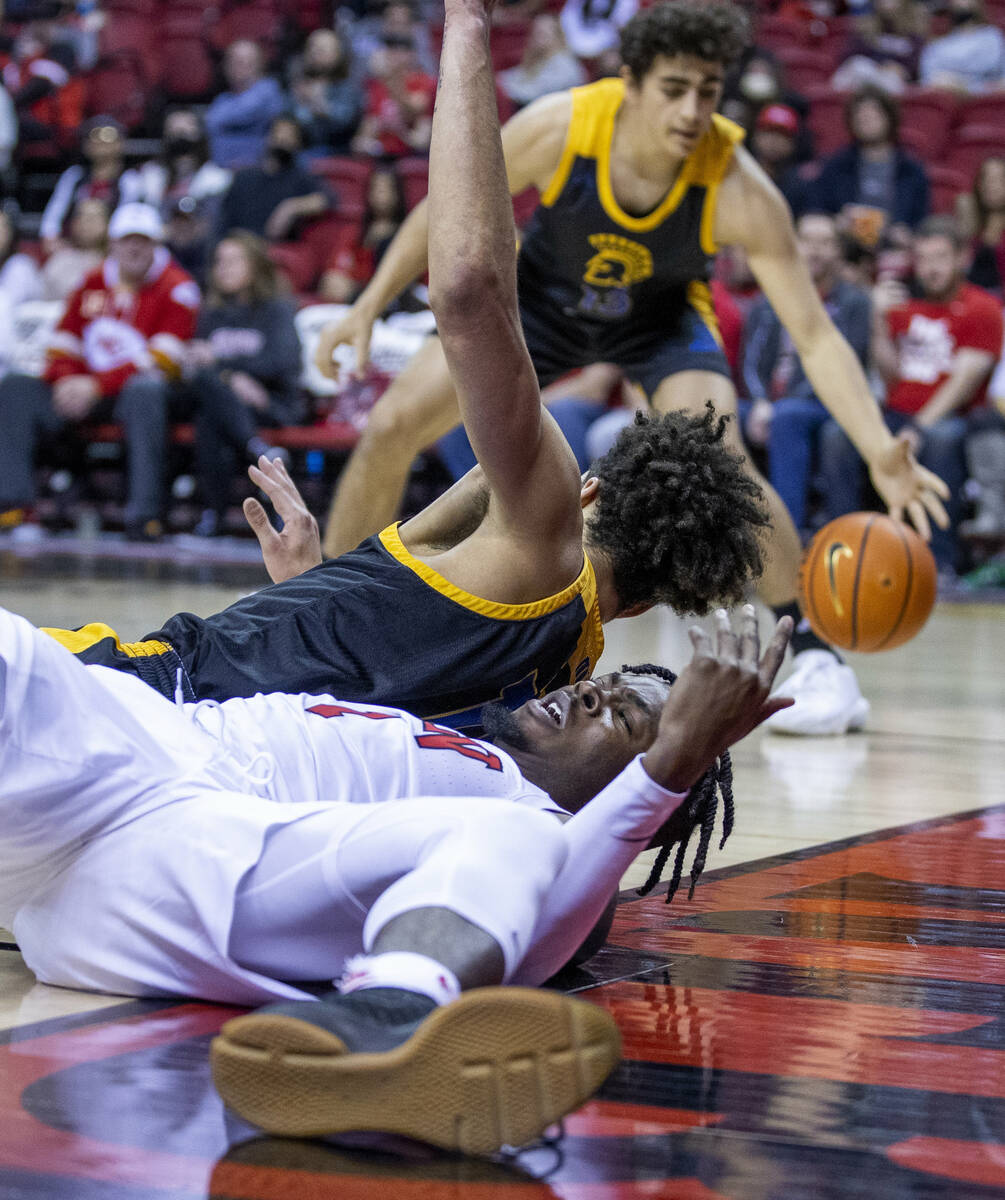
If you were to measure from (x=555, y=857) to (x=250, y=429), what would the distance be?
817cm

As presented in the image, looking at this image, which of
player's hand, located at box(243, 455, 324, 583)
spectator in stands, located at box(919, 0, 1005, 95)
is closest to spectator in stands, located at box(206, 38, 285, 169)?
spectator in stands, located at box(919, 0, 1005, 95)

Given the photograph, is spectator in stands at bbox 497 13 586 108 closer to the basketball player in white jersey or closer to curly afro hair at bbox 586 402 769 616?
curly afro hair at bbox 586 402 769 616

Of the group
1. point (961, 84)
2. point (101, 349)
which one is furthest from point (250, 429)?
point (961, 84)

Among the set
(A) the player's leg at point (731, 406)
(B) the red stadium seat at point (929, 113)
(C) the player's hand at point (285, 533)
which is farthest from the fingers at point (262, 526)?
(B) the red stadium seat at point (929, 113)

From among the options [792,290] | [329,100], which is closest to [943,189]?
[329,100]

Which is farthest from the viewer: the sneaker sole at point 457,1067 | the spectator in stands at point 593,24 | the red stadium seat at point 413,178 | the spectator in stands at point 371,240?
the spectator in stands at point 593,24

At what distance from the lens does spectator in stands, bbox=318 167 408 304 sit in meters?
10.0

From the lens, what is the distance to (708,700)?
6.42ft

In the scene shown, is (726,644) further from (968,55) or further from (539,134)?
(968,55)

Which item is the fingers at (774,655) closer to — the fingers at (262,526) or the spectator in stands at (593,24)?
the fingers at (262,526)

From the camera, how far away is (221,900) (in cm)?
203

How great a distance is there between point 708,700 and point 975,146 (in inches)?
369

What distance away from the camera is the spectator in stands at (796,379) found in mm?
8203

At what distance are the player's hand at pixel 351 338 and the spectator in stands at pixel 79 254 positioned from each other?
260 inches
